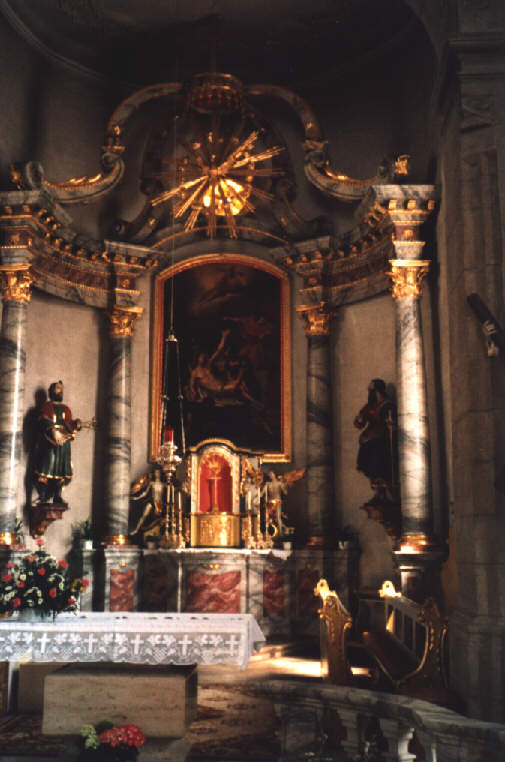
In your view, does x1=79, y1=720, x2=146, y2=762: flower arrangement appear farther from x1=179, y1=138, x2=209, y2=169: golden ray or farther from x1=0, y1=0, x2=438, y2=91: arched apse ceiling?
x1=0, y1=0, x2=438, y2=91: arched apse ceiling

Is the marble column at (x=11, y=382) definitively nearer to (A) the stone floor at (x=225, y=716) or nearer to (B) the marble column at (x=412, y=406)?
(A) the stone floor at (x=225, y=716)

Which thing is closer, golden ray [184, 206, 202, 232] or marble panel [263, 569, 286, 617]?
marble panel [263, 569, 286, 617]


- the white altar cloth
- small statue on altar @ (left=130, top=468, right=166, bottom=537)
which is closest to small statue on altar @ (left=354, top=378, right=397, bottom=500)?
small statue on altar @ (left=130, top=468, right=166, bottom=537)

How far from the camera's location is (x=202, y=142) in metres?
12.3

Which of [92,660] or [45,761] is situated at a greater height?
[92,660]

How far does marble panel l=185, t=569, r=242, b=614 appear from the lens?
1090 centimetres

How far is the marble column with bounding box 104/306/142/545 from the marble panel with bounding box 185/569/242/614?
1322 millimetres

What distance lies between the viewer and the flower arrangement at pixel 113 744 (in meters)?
5.24

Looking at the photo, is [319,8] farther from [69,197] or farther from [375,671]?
[375,671]

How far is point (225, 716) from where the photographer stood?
723cm

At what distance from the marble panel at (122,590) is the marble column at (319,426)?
268cm

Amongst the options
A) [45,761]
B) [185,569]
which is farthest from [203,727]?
[185,569]

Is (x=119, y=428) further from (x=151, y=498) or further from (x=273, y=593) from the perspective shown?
(x=273, y=593)

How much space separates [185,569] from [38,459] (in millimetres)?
2538
